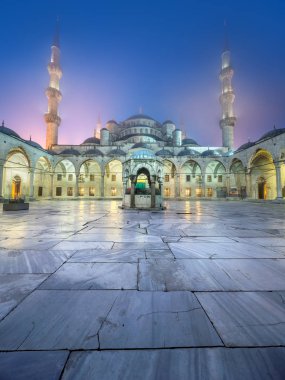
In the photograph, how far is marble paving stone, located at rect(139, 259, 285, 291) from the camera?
1.99 meters

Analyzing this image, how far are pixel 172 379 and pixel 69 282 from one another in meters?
1.41

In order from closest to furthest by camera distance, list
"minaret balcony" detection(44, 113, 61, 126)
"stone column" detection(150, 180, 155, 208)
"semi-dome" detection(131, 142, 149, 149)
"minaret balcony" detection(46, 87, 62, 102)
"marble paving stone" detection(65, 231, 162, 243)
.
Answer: "marble paving stone" detection(65, 231, 162, 243)
"stone column" detection(150, 180, 155, 208)
"semi-dome" detection(131, 142, 149, 149)
"minaret balcony" detection(46, 87, 62, 102)
"minaret balcony" detection(44, 113, 61, 126)

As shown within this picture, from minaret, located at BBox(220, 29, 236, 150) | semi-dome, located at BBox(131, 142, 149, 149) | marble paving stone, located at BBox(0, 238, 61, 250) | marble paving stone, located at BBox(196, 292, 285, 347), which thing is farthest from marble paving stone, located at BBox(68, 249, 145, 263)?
minaret, located at BBox(220, 29, 236, 150)

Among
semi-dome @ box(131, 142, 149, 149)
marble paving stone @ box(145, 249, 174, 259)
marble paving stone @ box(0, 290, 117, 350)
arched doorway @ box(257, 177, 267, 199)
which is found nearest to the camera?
marble paving stone @ box(0, 290, 117, 350)

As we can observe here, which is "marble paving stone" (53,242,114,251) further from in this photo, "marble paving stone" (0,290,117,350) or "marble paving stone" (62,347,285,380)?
"marble paving stone" (62,347,285,380)

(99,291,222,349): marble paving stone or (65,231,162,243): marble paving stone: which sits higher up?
(65,231,162,243): marble paving stone

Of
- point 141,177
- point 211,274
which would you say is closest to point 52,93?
point 141,177

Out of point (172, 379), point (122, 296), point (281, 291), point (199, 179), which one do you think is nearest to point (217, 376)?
point (172, 379)

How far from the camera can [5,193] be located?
28.3 meters

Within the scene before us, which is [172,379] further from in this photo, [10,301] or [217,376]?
[10,301]

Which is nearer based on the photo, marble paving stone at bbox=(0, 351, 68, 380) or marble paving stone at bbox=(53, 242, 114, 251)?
marble paving stone at bbox=(0, 351, 68, 380)

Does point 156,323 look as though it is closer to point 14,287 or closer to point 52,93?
point 14,287

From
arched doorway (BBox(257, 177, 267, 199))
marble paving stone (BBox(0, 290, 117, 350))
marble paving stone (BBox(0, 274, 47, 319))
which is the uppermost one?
arched doorway (BBox(257, 177, 267, 199))

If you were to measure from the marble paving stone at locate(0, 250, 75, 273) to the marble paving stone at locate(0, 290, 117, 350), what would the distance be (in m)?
0.66
